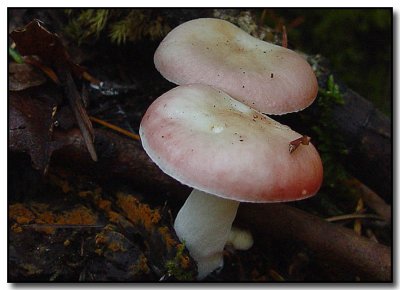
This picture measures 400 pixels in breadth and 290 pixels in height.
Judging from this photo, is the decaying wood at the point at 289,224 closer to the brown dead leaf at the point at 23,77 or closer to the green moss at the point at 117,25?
the brown dead leaf at the point at 23,77

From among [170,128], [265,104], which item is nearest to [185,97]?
[170,128]

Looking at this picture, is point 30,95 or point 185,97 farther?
point 30,95

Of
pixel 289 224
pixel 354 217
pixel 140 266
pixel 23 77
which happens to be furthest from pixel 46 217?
pixel 354 217

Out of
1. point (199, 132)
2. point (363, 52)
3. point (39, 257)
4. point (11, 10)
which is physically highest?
point (199, 132)

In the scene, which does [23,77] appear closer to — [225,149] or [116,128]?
[116,128]

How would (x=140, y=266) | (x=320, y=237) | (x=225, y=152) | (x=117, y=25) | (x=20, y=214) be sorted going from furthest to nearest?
(x=117, y=25), (x=320, y=237), (x=20, y=214), (x=140, y=266), (x=225, y=152)

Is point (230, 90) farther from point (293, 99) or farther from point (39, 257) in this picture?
point (39, 257)

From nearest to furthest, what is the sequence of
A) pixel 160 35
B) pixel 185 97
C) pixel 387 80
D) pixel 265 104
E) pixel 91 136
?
pixel 185 97 < pixel 265 104 < pixel 91 136 < pixel 160 35 < pixel 387 80
